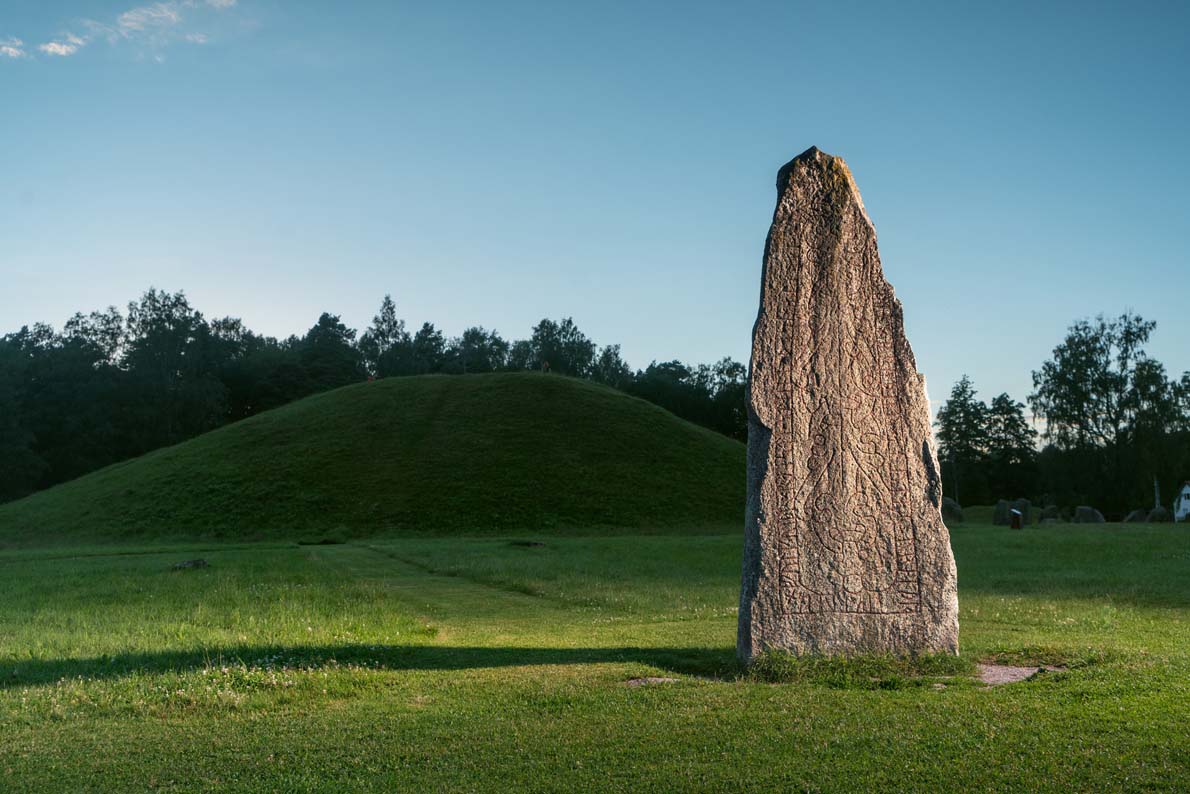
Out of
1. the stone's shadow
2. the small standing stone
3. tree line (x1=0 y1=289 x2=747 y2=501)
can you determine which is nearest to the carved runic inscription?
the stone's shadow

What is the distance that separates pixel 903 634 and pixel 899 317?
3.61 meters

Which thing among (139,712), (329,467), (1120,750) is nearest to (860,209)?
(1120,750)

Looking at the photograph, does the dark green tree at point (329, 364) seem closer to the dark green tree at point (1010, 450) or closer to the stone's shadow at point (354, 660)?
the dark green tree at point (1010, 450)

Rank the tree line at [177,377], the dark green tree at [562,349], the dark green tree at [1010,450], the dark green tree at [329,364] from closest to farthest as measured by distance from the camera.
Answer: the tree line at [177,377]
the dark green tree at [1010,450]
the dark green tree at [329,364]
the dark green tree at [562,349]

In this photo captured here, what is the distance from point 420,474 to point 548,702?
47.2 metres

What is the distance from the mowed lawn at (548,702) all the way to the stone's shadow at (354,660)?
6 centimetres

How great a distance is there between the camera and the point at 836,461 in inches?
390

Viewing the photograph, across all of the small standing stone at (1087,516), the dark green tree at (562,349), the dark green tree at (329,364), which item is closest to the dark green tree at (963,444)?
the small standing stone at (1087,516)

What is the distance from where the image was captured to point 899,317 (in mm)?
10422

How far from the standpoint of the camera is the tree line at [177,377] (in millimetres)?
72250

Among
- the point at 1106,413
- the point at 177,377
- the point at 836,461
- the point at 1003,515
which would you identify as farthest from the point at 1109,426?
the point at 177,377

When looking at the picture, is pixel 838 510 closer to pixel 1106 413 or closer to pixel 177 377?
pixel 1106 413

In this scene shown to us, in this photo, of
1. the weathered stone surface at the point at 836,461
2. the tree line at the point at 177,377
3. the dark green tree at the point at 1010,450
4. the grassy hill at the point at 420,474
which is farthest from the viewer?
the dark green tree at the point at 1010,450

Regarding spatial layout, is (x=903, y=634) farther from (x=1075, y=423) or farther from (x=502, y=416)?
(x=1075, y=423)
